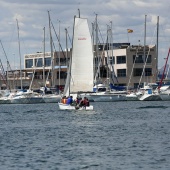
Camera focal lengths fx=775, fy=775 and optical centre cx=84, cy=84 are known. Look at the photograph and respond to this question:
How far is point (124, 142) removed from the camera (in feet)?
178

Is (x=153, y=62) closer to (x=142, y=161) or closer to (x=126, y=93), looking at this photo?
(x=126, y=93)

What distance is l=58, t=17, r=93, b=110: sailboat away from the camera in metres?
93.2

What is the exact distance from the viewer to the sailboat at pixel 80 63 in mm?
93188

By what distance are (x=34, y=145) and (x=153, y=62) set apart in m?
125

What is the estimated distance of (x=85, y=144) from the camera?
53.4 metres

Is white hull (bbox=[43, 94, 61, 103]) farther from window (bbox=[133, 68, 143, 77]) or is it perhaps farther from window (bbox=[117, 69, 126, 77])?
window (bbox=[133, 68, 143, 77])

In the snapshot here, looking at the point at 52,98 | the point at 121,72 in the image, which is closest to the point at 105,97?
the point at 52,98

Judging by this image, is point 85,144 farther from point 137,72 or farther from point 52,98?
point 137,72

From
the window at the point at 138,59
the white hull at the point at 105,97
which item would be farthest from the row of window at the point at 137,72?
the white hull at the point at 105,97

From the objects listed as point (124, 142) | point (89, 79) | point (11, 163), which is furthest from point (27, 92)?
point (11, 163)

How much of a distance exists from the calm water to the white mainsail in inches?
586

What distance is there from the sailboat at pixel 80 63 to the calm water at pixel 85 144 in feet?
48.7

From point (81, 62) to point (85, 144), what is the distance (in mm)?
42034

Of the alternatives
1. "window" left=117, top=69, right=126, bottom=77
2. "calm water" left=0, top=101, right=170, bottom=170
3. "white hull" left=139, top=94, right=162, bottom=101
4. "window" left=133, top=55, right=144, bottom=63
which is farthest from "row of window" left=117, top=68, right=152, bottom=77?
"calm water" left=0, top=101, right=170, bottom=170
